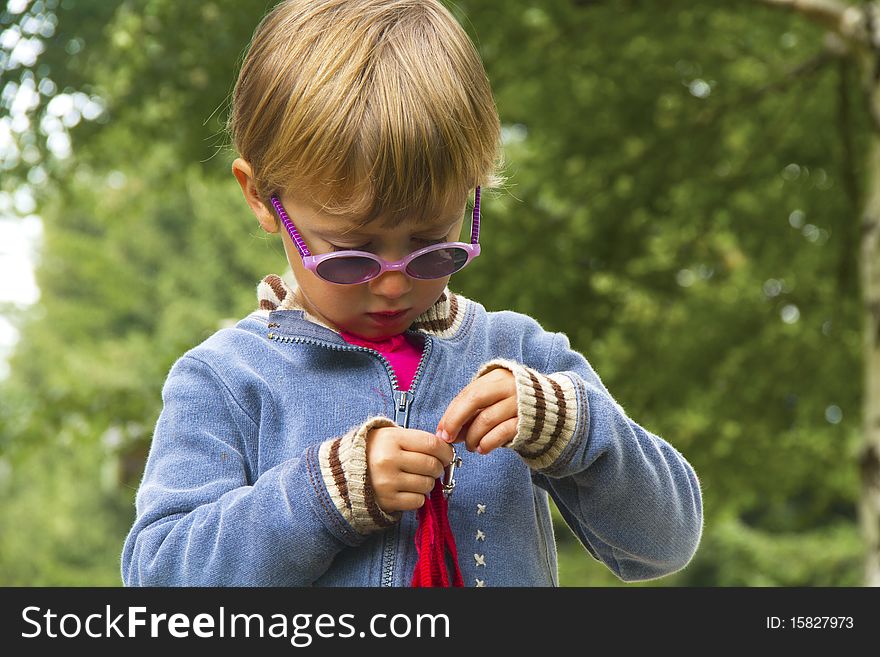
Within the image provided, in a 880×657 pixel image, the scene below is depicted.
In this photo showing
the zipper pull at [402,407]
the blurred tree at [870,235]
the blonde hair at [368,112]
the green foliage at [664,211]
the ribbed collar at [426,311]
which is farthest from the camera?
the green foliage at [664,211]

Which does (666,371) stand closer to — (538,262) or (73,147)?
(538,262)

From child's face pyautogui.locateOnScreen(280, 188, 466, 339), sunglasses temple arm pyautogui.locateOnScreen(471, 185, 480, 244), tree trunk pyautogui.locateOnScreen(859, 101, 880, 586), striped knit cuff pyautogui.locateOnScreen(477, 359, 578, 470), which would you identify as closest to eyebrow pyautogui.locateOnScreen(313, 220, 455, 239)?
child's face pyautogui.locateOnScreen(280, 188, 466, 339)

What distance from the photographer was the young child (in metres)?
1.59

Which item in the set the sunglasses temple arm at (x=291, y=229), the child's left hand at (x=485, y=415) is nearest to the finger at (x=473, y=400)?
the child's left hand at (x=485, y=415)

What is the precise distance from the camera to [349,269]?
5.57 feet

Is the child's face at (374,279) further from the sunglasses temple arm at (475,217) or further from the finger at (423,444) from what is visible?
the finger at (423,444)

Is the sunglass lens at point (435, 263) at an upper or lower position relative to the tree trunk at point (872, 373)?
upper

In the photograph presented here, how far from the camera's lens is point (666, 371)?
21.1 feet

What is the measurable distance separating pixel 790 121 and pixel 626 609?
17.2ft

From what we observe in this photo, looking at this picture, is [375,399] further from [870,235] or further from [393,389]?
[870,235]

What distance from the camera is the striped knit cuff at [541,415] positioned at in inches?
61.9

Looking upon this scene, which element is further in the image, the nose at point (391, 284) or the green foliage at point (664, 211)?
the green foliage at point (664, 211)

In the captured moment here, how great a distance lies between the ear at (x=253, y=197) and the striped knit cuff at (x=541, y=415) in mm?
451

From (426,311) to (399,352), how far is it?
0.26ft
